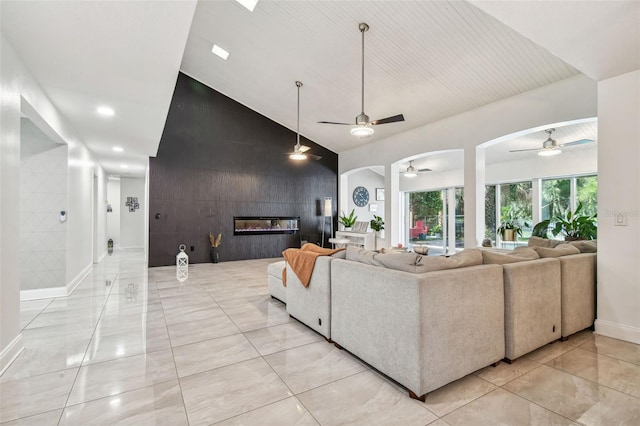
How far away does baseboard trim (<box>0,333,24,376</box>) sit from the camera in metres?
2.33

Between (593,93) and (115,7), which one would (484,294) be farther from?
(593,93)

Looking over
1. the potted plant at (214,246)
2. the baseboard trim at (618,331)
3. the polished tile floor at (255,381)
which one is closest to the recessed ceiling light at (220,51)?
the potted plant at (214,246)

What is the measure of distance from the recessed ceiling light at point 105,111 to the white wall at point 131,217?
7.49 m

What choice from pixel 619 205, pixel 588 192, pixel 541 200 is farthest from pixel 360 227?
pixel 619 205

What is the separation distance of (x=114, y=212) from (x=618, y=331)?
43.5ft

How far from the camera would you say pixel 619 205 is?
3.02 metres

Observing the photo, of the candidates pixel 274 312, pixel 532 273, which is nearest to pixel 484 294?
pixel 532 273

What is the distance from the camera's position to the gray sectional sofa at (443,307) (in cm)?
197

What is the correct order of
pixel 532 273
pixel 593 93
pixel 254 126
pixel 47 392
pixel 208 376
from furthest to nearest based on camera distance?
pixel 254 126
pixel 593 93
pixel 532 273
pixel 208 376
pixel 47 392

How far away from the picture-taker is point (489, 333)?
2.31 metres

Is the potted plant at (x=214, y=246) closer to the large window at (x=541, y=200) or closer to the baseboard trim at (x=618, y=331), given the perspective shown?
the baseboard trim at (x=618, y=331)

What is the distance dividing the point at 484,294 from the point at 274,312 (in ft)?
7.88

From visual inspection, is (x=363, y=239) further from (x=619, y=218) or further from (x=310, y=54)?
(x=619, y=218)

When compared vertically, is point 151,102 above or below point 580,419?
above
